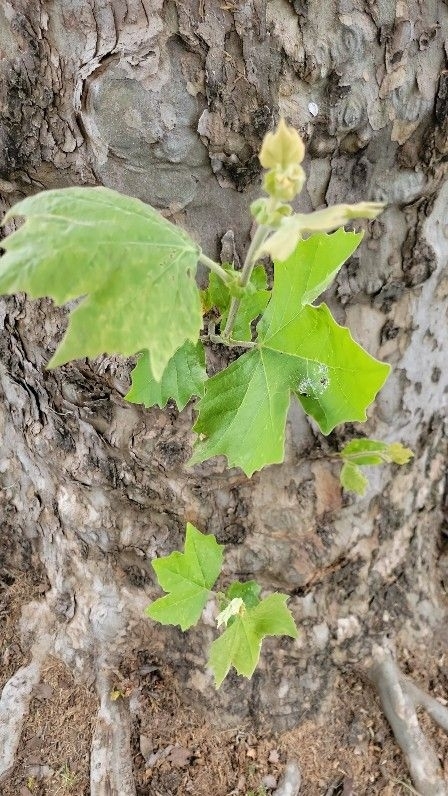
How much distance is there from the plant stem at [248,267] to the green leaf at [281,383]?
0.09m

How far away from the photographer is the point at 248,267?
1.28 metres

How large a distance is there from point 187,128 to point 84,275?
0.64 meters

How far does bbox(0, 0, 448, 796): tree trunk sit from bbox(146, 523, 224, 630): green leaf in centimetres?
18

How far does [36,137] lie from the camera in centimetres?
154

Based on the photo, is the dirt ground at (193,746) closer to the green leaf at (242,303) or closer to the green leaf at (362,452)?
the green leaf at (362,452)

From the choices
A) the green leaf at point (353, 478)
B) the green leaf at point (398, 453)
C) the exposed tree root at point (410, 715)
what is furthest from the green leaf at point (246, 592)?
the exposed tree root at point (410, 715)

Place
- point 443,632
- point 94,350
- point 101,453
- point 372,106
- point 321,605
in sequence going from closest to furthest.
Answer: point 94,350
point 372,106
point 101,453
point 321,605
point 443,632

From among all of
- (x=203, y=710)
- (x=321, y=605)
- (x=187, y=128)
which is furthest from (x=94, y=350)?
(x=203, y=710)

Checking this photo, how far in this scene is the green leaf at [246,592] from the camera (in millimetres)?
2086

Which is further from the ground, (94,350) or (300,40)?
(300,40)

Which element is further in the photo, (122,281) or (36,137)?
(36,137)

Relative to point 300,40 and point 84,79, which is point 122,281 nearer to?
point 84,79

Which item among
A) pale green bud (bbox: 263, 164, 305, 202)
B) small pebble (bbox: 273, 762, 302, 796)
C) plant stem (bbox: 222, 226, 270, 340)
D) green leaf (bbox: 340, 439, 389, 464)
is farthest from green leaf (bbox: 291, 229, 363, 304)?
small pebble (bbox: 273, 762, 302, 796)

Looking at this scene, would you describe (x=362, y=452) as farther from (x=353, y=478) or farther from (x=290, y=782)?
(x=290, y=782)
